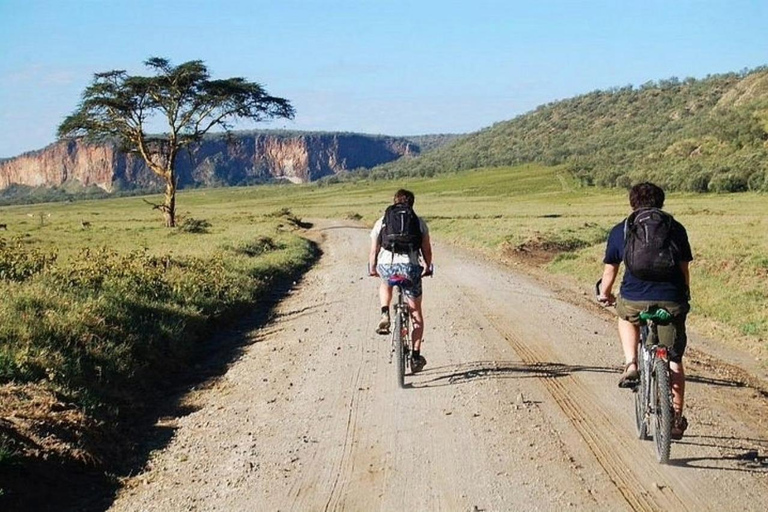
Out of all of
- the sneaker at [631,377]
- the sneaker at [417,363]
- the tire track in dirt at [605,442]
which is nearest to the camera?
the tire track in dirt at [605,442]

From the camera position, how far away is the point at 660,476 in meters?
5.82

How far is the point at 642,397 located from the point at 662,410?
53 cm

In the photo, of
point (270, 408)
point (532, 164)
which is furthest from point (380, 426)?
point (532, 164)

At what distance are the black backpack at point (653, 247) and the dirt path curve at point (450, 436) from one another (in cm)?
155

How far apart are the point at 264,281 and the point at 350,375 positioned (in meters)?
10.1

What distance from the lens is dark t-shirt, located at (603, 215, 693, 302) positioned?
19.7ft

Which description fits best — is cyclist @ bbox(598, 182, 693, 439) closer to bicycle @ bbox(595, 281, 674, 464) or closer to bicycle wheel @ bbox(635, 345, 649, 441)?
bicycle @ bbox(595, 281, 674, 464)

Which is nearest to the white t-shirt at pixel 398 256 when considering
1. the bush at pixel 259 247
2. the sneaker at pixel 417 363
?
the sneaker at pixel 417 363

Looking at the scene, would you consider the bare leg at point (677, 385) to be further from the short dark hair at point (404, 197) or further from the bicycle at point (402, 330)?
the short dark hair at point (404, 197)

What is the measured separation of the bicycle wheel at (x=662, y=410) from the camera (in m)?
5.92

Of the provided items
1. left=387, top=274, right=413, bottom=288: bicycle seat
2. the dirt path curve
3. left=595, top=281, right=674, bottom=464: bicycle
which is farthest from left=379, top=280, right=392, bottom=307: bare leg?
left=595, top=281, right=674, bottom=464: bicycle

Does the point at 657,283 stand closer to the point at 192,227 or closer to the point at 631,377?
the point at 631,377

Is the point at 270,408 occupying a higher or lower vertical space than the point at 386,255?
lower

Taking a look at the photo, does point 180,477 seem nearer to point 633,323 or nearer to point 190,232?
point 633,323
